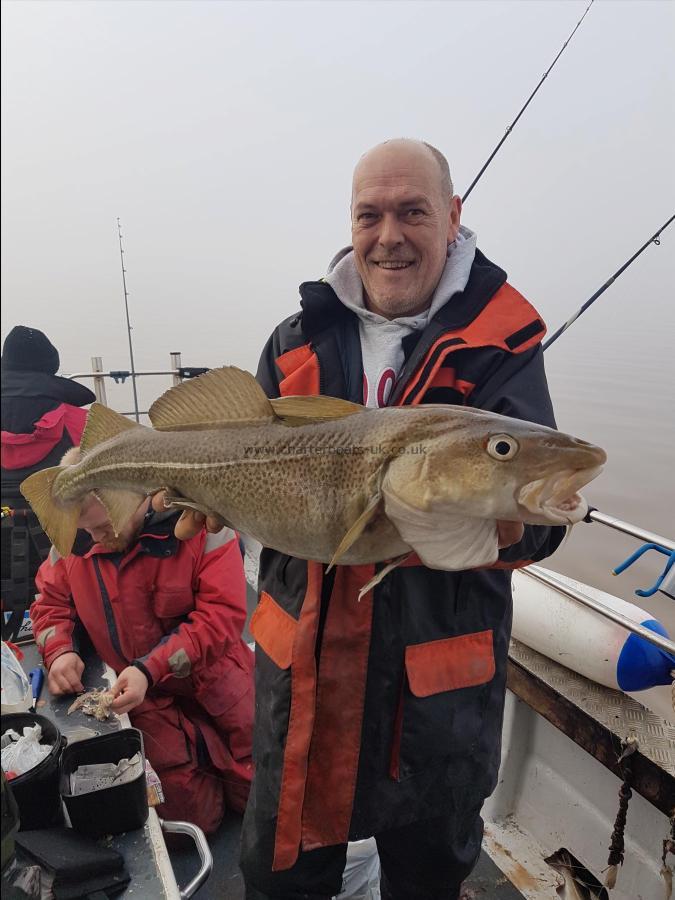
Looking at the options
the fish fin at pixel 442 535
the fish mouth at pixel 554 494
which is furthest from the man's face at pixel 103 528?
the fish mouth at pixel 554 494

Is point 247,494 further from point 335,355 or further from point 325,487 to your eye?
point 335,355

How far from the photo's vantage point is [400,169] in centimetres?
185

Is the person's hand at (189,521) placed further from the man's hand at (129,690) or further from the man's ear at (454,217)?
the man's ear at (454,217)

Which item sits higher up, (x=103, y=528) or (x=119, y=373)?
(x=119, y=373)

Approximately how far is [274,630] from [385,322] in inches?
42.9

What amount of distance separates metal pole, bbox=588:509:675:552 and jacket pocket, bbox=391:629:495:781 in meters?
0.92

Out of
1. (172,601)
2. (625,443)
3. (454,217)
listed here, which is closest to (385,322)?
(454,217)

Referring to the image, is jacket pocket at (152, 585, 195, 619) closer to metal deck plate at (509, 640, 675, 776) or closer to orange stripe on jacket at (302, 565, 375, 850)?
orange stripe on jacket at (302, 565, 375, 850)

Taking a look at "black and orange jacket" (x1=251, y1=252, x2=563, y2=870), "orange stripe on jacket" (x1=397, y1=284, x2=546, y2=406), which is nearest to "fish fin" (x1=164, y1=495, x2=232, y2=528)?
"black and orange jacket" (x1=251, y1=252, x2=563, y2=870)

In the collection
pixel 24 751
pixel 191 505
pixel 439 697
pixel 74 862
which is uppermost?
pixel 191 505

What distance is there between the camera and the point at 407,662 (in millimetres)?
1672

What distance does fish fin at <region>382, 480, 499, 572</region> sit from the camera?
1.35 meters

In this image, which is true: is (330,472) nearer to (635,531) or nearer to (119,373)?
(635,531)

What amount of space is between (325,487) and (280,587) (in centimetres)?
57
